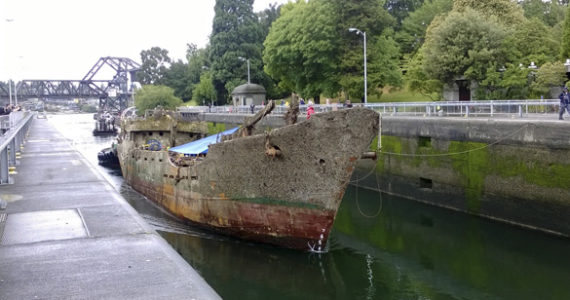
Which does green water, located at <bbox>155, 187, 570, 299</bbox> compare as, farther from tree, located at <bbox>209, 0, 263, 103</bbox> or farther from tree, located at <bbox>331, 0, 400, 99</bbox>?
tree, located at <bbox>209, 0, 263, 103</bbox>

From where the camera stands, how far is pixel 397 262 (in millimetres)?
14484

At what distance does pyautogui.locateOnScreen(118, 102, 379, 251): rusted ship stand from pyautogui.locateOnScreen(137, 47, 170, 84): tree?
85917mm

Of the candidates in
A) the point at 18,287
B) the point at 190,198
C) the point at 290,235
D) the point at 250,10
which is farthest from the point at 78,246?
the point at 250,10

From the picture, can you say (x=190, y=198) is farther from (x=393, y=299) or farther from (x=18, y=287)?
(x=18, y=287)

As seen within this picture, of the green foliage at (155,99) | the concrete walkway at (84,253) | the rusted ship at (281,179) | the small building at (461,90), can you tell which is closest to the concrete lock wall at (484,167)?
the rusted ship at (281,179)

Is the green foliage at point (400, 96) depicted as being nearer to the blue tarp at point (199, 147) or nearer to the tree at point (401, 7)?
the tree at point (401, 7)

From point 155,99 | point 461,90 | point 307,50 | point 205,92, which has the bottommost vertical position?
point 461,90

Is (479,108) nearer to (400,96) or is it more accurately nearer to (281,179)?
(281,179)

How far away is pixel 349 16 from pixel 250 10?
2777cm

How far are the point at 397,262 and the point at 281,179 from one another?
3863 millimetres

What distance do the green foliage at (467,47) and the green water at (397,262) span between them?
17739 millimetres

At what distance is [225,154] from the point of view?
50.5ft

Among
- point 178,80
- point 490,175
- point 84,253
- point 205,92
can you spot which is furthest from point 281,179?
point 178,80

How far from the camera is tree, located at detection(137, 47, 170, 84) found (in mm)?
100062
